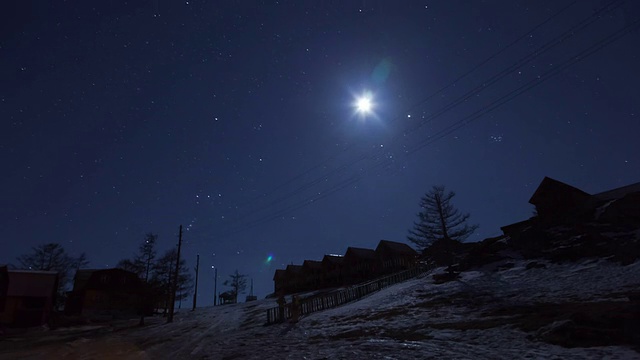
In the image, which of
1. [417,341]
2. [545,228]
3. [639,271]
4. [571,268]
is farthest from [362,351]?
[545,228]

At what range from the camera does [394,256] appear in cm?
5325

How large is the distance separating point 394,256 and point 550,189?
24964mm

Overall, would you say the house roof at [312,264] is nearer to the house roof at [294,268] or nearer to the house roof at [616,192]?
the house roof at [294,268]

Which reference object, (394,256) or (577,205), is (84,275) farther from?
(577,205)

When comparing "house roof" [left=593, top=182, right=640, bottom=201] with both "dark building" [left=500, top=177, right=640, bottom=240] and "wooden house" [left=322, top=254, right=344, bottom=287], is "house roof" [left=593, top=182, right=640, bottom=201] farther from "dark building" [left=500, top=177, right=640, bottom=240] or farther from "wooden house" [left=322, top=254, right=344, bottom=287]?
"wooden house" [left=322, top=254, right=344, bottom=287]

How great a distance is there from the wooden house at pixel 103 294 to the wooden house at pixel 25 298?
19.7 feet

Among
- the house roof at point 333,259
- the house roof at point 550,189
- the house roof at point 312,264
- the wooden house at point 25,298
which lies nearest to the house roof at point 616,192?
the house roof at point 550,189

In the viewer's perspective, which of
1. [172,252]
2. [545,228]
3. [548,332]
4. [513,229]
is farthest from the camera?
[172,252]

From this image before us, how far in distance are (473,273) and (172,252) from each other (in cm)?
4342

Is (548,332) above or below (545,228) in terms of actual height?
below

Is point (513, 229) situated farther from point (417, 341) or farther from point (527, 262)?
point (417, 341)

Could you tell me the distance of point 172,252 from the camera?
170ft

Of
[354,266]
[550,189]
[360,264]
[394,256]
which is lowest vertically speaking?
[354,266]

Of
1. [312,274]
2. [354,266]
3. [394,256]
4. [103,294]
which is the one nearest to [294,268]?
[312,274]
